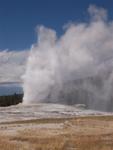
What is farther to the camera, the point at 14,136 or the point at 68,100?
the point at 68,100

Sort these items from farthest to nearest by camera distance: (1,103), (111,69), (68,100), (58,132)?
(111,69) < (1,103) < (68,100) < (58,132)

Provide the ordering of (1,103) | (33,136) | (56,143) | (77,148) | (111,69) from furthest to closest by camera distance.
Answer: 1. (111,69)
2. (1,103)
3. (33,136)
4. (56,143)
5. (77,148)

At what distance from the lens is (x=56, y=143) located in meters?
37.2

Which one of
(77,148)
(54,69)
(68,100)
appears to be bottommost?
(77,148)

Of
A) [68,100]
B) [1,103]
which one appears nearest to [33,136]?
[68,100]

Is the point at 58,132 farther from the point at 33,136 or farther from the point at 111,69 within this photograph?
the point at 111,69

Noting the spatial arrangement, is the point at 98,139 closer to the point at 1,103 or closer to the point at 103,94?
the point at 103,94

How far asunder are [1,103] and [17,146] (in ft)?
347

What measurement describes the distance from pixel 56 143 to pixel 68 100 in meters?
83.7

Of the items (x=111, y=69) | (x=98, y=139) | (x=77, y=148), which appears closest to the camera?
(x=77, y=148)

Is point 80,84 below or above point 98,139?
above

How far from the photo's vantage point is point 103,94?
131375 millimetres

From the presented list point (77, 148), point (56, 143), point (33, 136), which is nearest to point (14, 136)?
point (33, 136)

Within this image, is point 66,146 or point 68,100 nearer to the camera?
point 66,146
